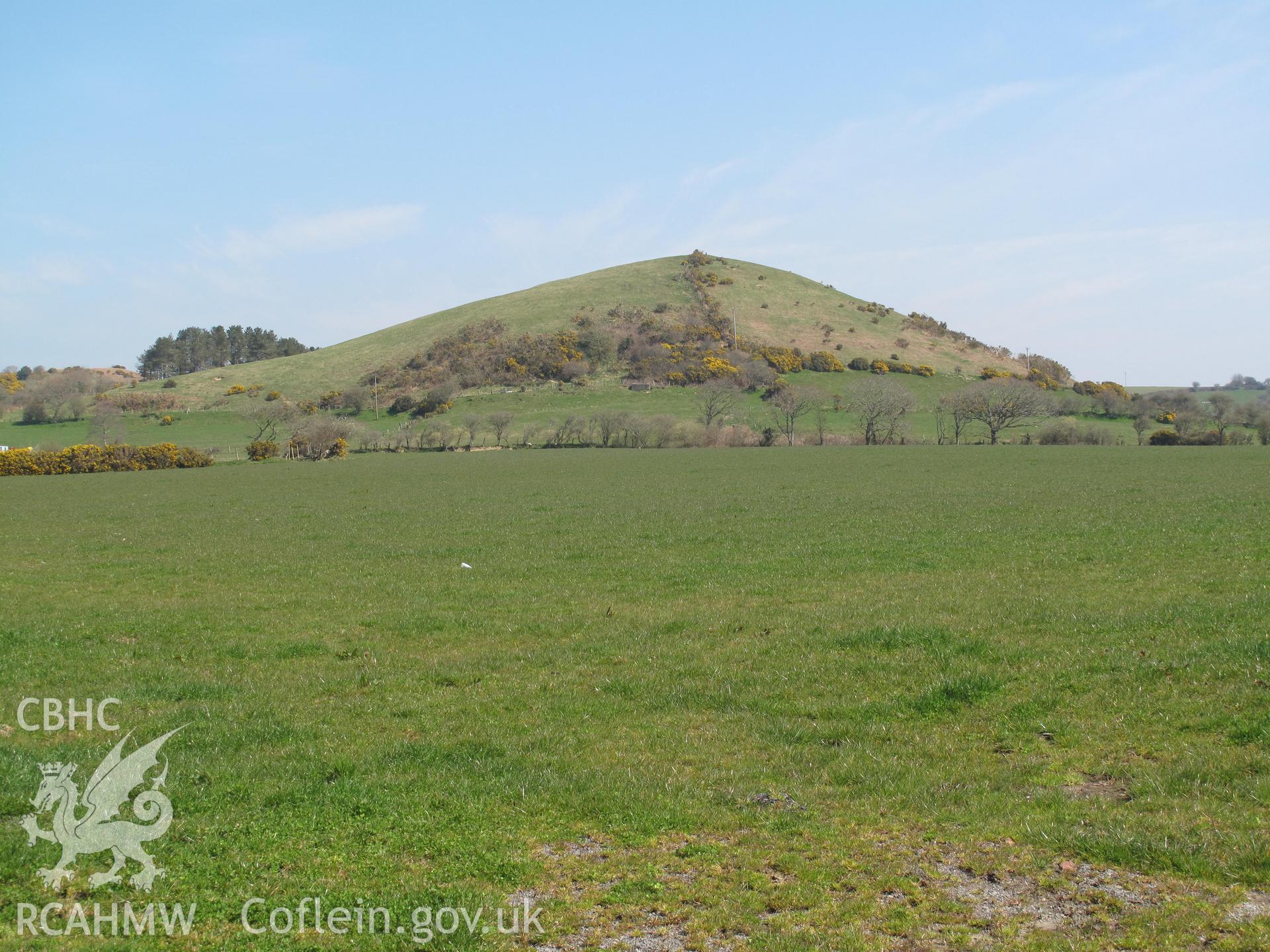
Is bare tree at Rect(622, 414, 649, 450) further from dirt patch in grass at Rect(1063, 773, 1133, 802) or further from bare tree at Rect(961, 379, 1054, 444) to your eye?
dirt patch in grass at Rect(1063, 773, 1133, 802)

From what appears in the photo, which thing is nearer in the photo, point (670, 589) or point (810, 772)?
point (810, 772)

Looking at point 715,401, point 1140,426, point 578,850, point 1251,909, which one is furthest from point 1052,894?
point 715,401

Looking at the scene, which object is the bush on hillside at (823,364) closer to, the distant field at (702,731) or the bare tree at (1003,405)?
the bare tree at (1003,405)

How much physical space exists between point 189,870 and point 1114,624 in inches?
504

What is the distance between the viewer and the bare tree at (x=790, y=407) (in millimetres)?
104700

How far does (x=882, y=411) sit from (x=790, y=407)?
1126 cm

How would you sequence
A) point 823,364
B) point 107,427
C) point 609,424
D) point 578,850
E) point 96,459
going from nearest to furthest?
1. point 578,850
2. point 96,459
3. point 107,427
4. point 609,424
5. point 823,364

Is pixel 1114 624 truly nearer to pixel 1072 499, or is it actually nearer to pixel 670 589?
pixel 670 589

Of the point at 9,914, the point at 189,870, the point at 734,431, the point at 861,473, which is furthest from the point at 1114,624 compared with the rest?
the point at 734,431

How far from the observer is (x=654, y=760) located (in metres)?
8.78

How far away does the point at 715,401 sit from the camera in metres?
115

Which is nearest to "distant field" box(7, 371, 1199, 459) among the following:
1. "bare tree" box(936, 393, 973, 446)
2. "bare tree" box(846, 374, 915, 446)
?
"bare tree" box(936, 393, 973, 446)

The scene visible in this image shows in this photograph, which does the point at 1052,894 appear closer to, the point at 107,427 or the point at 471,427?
the point at 471,427

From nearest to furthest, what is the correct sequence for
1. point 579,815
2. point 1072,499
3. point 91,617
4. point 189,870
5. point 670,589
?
point 189,870
point 579,815
point 91,617
point 670,589
point 1072,499
